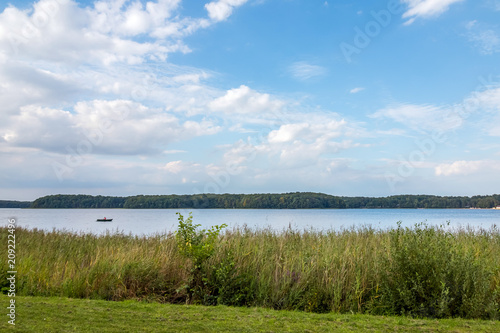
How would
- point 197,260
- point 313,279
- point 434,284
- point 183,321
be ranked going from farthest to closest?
point 197,260 < point 313,279 < point 434,284 < point 183,321

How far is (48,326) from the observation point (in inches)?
170

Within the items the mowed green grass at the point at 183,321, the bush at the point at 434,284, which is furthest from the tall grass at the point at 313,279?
the mowed green grass at the point at 183,321

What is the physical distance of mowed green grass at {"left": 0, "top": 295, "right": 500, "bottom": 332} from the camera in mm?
4480

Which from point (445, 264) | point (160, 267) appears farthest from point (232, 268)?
point (445, 264)

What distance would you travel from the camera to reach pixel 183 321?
16.1ft

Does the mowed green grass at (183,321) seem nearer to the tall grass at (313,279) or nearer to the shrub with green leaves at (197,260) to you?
the tall grass at (313,279)

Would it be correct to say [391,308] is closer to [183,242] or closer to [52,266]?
[183,242]

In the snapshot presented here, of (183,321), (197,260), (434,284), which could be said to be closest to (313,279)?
(434,284)

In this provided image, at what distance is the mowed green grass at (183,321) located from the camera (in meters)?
4.48

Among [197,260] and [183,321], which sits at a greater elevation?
[197,260]

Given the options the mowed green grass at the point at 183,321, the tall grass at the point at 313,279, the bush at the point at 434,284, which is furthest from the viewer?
the tall grass at the point at 313,279

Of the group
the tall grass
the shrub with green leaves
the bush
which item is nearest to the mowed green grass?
the bush

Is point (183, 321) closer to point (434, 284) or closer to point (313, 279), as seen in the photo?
point (313, 279)

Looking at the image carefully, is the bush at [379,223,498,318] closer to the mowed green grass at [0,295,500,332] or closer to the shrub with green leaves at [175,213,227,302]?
the mowed green grass at [0,295,500,332]
